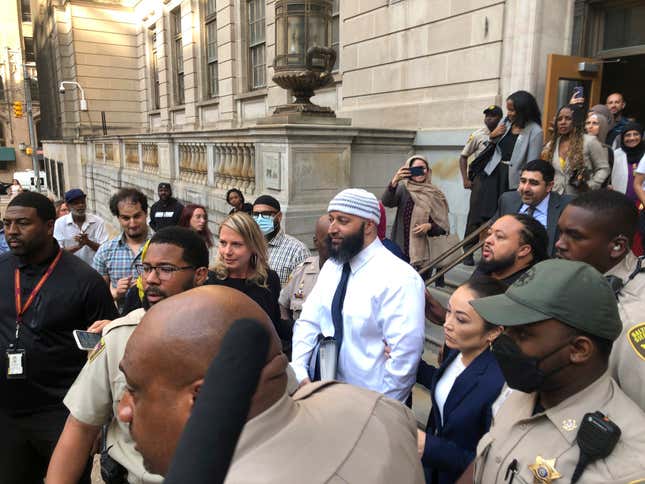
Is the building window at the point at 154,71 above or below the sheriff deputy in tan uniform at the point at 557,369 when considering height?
above

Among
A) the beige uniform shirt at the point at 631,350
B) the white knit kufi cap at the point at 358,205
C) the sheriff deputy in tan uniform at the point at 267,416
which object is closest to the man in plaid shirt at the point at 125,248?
the white knit kufi cap at the point at 358,205

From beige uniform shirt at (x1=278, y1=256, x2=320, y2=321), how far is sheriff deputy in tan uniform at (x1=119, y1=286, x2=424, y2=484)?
2595mm

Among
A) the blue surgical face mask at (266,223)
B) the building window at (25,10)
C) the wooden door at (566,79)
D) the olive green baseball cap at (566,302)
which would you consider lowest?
the blue surgical face mask at (266,223)

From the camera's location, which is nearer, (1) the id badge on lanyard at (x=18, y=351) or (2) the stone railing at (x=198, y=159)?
(1) the id badge on lanyard at (x=18, y=351)

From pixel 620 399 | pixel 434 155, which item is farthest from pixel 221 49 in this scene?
pixel 620 399

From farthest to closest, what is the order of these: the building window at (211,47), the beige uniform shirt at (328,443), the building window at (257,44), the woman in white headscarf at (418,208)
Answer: the building window at (211,47)
the building window at (257,44)
the woman in white headscarf at (418,208)
the beige uniform shirt at (328,443)

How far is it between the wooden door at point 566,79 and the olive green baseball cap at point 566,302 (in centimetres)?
620

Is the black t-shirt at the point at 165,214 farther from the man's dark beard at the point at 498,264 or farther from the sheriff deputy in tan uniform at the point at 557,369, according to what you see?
the sheriff deputy in tan uniform at the point at 557,369

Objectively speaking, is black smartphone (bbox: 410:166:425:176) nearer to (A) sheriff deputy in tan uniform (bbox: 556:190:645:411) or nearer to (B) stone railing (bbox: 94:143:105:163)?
(A) sheriff deputy in tan uniform (bbox: 556:190:645:411)

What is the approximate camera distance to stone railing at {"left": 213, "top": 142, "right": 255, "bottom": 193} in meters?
8.37

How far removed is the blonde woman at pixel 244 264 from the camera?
3.34 meters

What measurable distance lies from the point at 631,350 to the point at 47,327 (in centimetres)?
292

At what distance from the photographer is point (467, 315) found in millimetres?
2217

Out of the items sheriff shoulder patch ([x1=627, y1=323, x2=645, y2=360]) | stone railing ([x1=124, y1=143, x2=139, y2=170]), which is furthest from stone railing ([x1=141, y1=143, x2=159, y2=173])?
sheriff shoulder patch ([x1=627, y1=323, x2=645, y2=360])
